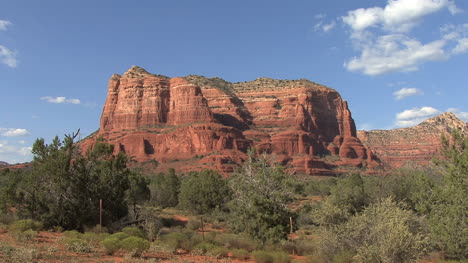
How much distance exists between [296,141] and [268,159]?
335 ft

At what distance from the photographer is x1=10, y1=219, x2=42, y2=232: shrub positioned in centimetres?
1994

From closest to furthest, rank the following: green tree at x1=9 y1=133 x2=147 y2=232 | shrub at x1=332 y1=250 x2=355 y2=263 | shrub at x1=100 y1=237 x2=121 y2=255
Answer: shrub at x1=332 y1=250 x2=355 y2=263 → shrub at x1=100 y1=237 x2=121 y2=255 → green tree at x1=9 y1=133 x2=147 y2=232

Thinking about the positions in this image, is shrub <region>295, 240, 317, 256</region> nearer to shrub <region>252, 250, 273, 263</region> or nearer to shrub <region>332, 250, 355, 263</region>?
shrub <region>252, 250, 273, 263</region>

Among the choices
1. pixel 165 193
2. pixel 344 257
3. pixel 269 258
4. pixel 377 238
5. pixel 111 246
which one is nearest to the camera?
pixel 377 238

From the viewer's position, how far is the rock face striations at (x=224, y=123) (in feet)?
361

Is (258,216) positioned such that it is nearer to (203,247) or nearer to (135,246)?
(203,247)

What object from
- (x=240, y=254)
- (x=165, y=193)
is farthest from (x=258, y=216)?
(x=165, y=193)

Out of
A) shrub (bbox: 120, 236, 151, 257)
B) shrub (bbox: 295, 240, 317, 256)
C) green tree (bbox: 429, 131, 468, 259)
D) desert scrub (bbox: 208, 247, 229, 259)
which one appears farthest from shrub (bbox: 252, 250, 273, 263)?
green tree (bbox: 429, 131, 468, 259)

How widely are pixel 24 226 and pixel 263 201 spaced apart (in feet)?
41.3

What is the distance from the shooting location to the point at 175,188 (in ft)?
180

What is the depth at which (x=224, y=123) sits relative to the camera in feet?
416

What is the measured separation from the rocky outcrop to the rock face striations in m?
23.6

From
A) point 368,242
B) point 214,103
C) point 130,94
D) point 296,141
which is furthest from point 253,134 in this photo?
point 368,242

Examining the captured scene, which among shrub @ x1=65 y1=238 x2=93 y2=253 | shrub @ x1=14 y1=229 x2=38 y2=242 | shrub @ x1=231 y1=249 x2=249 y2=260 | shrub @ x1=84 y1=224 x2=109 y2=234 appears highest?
shrub @ x1=14 y1=229 x2=38 y2=242
